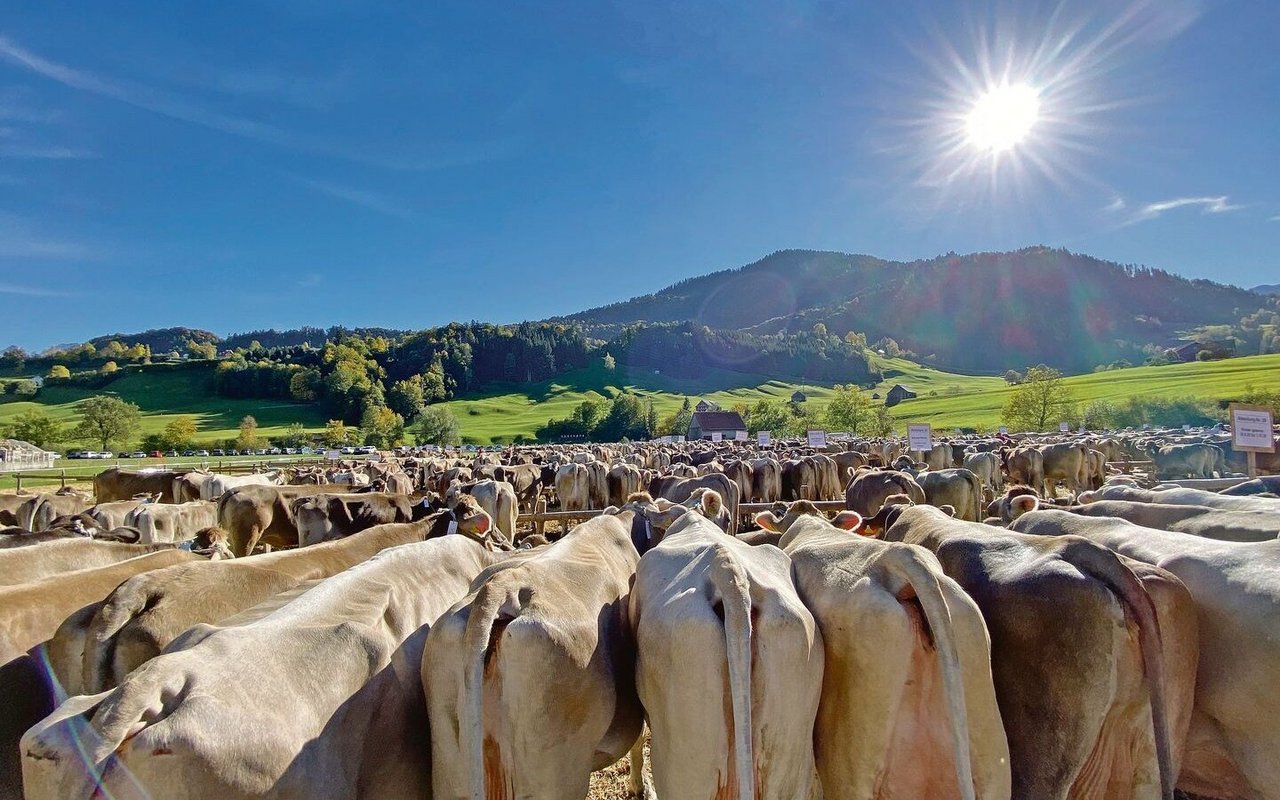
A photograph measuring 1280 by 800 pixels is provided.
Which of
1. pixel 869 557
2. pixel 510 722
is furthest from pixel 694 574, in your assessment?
pixel 510 722

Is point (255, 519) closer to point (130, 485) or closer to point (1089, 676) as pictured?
point (1089, 676)

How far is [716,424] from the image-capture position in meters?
84.9

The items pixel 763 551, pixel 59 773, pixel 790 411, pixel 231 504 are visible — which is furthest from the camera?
pixel 790 411

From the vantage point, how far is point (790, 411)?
282ft

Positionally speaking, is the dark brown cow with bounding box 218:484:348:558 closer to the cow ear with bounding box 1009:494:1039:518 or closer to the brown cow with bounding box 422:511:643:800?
the brown cow with bounding box 422:511:643:800

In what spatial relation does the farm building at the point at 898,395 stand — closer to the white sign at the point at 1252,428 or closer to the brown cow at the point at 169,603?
the white sign at the point at 1252,428

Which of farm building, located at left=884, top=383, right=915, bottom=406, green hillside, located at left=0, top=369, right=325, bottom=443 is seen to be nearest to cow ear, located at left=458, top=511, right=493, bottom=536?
green hillside, located at left=0, top=369, right=325, bottom=443

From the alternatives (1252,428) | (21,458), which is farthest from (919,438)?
(21,458)

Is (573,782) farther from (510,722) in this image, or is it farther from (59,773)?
(59,773)

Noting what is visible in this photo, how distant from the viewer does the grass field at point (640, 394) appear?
77500mm

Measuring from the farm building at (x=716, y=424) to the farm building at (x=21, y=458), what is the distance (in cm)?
6663

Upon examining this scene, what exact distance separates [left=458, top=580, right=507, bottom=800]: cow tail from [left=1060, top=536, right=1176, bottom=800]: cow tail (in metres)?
3.11

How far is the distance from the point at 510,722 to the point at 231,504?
42.3 ft

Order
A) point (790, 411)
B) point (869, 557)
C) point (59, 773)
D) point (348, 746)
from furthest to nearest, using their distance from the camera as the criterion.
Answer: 1. point (790, 411)
2. point (869, 557)
3. point (348, 746)
4. point (59, 773)
